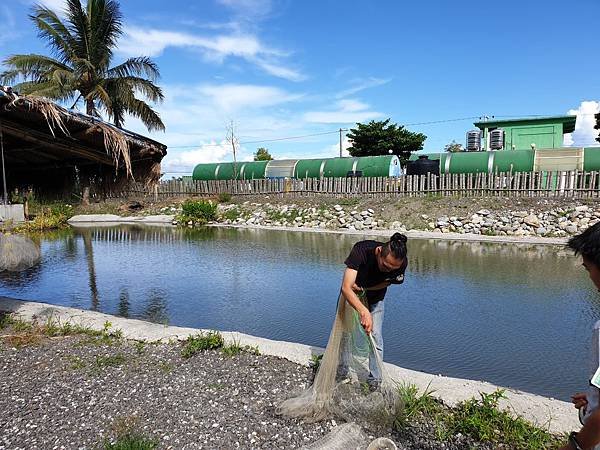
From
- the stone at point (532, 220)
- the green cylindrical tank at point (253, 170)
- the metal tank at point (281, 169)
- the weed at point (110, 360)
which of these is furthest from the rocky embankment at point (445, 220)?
the weed at point (110, 360)

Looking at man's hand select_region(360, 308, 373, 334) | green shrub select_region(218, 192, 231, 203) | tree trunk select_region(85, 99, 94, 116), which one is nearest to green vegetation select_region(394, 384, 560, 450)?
man's hand select_region(360, 308, 373, 334)

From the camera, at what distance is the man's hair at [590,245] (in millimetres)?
1581

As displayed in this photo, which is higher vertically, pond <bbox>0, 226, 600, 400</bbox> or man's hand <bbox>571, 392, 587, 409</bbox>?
man's hand <bbox>571, 392, 587, 409</bbox>

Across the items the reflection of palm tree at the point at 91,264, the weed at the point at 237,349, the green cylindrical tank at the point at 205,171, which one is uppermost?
the green cylindrical tank at the point at 205,171

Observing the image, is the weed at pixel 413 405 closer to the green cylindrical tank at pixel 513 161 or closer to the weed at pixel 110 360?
the weed at pixel 110 360

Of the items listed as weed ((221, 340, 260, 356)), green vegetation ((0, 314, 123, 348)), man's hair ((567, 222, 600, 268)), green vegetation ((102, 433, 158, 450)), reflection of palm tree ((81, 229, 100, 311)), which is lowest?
reflection of palm tree ((81, 229, 100, 311))

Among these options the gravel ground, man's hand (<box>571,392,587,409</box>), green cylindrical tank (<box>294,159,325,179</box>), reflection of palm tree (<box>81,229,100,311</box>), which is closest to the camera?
man's hand (<box>571,392,587,409</box>)

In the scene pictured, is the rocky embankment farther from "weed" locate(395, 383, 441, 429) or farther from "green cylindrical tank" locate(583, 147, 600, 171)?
"weed" locate(395, 383, 441, 429)

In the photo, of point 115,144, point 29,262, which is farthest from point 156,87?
point 29,262

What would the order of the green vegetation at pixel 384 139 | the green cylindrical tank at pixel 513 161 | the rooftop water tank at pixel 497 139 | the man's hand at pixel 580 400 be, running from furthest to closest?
the green vegetation at pixel 384 139, the rooftop water tank at pixel 497 139, the green cylindrical tank at pixel 513 161, the man's hand at pixel 580 400

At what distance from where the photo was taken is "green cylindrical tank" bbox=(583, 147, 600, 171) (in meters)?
18.5

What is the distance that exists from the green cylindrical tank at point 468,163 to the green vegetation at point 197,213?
1129 centimetres

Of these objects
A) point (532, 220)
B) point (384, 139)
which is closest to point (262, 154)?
point (384, 139)

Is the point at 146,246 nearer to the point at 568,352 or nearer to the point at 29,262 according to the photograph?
the point at 29,262
